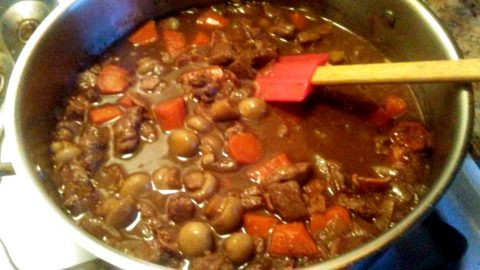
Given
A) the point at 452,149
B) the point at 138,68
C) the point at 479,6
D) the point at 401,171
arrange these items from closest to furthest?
the point at 452,149
the point at 401,171
the point at 138,68
the point at 479,6

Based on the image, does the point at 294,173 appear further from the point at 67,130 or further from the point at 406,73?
the point at 67,130

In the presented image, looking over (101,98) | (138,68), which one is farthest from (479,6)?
(101,98)

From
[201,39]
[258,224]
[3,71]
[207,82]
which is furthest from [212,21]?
[258,224]

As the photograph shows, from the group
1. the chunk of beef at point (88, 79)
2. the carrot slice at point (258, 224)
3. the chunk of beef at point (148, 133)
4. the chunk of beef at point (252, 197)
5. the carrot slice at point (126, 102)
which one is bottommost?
the carrot slice at point (258, 224)

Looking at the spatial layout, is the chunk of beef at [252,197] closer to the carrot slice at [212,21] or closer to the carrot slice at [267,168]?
the carrot slice at [267,168]

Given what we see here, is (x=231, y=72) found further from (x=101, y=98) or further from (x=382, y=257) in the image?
(x=382, y=257)

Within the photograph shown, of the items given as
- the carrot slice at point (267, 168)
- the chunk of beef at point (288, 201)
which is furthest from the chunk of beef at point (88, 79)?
the chunk of beef at point (288, 201)
